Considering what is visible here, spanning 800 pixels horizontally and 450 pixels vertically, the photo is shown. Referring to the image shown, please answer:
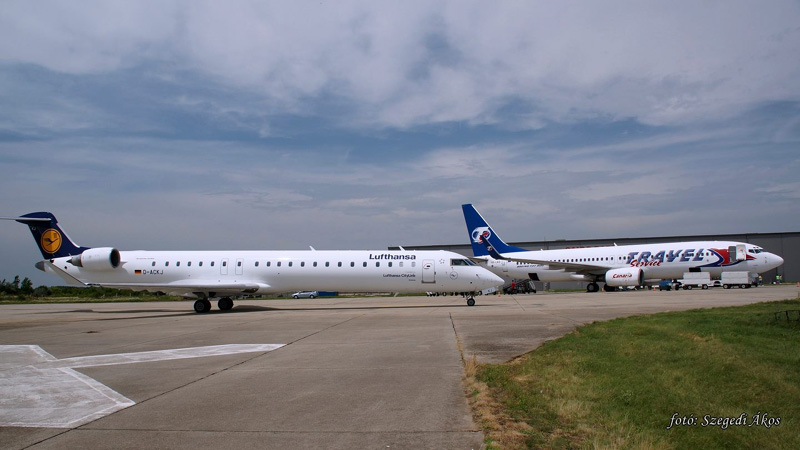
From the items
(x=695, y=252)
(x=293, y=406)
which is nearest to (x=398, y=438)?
(x=293, y=406)

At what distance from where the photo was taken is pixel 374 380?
24.4 feet

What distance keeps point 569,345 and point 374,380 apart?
4.10 metres

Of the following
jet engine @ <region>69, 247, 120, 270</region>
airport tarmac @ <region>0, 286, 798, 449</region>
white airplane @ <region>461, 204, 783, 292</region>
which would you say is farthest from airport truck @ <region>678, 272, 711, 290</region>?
jet engine @ <region>69, 247, 120, 270</region>

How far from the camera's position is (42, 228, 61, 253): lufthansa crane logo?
2616 cm

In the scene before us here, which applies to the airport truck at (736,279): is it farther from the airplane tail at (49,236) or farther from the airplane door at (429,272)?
the airplane tail at (49,236)

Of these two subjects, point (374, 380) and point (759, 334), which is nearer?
point (374, 380)

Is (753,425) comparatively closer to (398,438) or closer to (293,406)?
(398,438)

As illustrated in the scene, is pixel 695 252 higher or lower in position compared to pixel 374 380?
higher

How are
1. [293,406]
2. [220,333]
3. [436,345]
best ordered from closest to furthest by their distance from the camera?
[293,406] → [436,345] → [220,333]

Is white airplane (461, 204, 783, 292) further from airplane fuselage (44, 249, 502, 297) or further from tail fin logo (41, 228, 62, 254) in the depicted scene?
tail fin logo (41, 228, 62, 254)

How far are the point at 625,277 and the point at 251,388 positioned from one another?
36674mm

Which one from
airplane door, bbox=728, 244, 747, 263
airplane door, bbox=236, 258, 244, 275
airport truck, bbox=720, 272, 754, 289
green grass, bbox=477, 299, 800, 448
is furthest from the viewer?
airport truck, bbox=720, 272, 754, 289

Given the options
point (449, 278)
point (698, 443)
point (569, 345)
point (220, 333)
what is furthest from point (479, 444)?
point (449, 278)

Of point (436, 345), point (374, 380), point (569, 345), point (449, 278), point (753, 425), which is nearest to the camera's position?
point (753, 425)
